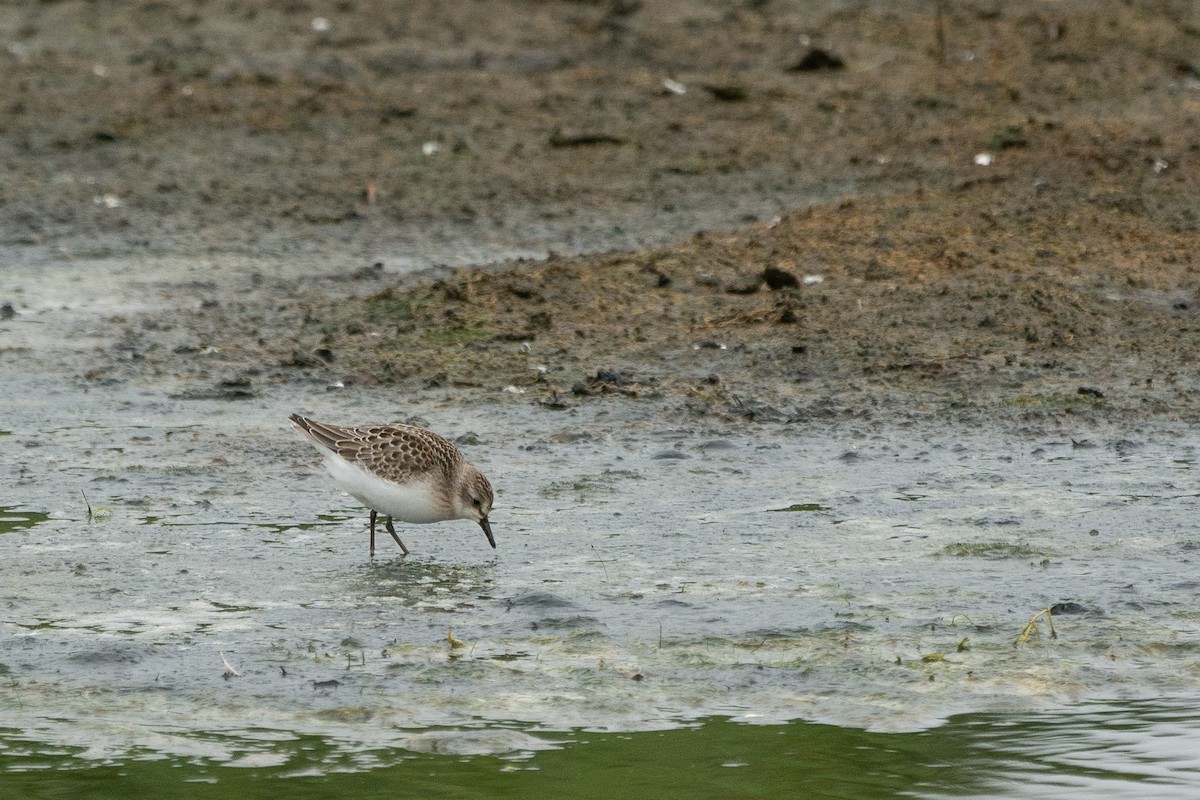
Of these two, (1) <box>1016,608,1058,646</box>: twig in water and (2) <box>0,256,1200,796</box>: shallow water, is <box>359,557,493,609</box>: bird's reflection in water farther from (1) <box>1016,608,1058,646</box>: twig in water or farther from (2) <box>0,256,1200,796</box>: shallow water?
(1) <box>1016,608,1058,646</box>: twig in water

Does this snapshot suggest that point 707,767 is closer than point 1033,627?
Yes

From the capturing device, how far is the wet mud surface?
693cm

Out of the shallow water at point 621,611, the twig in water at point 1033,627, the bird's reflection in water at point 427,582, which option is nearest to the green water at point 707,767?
the shallow water at point 621,611

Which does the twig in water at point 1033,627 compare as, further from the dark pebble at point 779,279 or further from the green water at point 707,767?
the dark pebble at point 779,279

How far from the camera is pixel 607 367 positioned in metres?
A: 11.2

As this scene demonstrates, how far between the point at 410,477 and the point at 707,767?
2433 millimetres

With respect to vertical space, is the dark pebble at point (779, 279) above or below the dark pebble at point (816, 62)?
below

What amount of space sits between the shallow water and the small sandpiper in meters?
0.23

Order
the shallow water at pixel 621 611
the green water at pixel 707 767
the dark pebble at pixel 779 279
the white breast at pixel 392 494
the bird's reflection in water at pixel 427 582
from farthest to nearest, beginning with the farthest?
1. the dark pebble at pixel 779 279
2. the white breast at pixel 392 494
3. the bird's reflection in water at pixel 427 582
4. the shallow water at pixel 621 611
5. the green water at pixel 707 767

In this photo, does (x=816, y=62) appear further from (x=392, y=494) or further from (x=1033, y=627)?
(x=1033, y=627)

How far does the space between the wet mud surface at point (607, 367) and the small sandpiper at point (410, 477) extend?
0.78 feet

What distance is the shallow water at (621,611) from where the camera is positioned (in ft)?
20.3

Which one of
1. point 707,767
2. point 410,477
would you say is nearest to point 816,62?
point 410,477

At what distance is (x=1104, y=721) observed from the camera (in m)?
6.42
